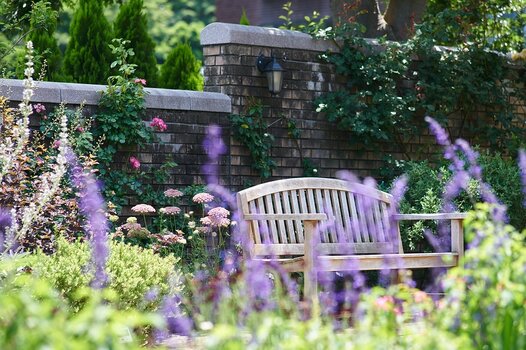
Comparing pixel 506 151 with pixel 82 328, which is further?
pixel 506 151

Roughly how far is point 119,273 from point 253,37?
3.70 metres

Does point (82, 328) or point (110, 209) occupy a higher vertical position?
point (110, 209)

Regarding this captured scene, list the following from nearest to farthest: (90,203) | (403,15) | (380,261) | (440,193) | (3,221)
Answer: (380,261) < (3,221) < (90,203) < (440,193) < (403,15)

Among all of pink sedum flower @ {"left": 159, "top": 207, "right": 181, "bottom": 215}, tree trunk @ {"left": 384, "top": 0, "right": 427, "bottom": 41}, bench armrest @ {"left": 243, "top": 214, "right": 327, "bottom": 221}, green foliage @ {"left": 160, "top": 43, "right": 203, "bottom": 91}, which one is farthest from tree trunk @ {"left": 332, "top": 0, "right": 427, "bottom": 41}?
bench armrest @ {"left": 243, "top": 214, "right": 327, "bottom": 221}

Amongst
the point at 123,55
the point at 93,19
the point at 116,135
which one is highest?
the point at 93,19

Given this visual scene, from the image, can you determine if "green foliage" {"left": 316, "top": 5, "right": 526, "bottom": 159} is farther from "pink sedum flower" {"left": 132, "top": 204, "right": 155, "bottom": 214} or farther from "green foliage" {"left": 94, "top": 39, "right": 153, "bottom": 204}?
"pink sedum flower" {"left": 132, "top": 204, "right": 155, "bottom": 214}

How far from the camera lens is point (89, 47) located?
32.6ft

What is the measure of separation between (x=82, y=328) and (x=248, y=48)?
6.58m

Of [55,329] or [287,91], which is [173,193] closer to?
[287,91]

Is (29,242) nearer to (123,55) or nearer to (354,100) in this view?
(123,55)

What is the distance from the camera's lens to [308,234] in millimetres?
5750

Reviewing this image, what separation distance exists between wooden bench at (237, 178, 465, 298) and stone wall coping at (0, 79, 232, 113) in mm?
1630

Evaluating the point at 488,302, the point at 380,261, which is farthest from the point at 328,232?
the point at 488,302

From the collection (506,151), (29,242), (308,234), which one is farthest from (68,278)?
(506,151)
